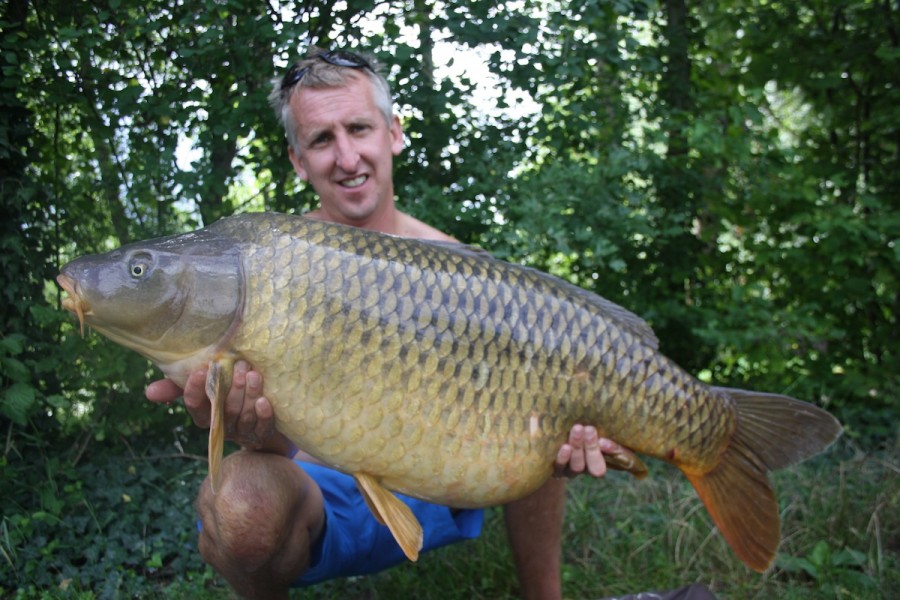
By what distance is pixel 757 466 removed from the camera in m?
1.69

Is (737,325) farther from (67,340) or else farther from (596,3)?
(67,340)

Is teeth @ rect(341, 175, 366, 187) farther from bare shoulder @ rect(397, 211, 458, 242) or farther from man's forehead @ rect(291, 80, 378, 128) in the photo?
bare shoulder @ rect(397, 211, 458, 242)

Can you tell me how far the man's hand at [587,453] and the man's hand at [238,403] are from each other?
0.51 metres

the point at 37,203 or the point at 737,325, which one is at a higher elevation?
the point at 37,203

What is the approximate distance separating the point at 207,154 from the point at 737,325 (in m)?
2.00

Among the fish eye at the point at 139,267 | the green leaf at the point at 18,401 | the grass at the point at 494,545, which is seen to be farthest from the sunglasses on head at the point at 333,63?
the grass at the point at 494,545

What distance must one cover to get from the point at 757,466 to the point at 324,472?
888 millimetres

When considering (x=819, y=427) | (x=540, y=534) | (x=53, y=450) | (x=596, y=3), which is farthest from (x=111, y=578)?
(x=596, y=3)

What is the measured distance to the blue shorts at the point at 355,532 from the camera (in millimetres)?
1823

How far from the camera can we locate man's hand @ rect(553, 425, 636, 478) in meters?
1.57

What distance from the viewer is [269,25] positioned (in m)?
2.54

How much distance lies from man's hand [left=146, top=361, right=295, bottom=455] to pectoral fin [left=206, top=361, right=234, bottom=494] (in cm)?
1

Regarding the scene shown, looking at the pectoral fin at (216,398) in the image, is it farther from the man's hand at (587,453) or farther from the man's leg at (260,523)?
the man's hand at (587,453)

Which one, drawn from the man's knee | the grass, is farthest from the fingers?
the grass
